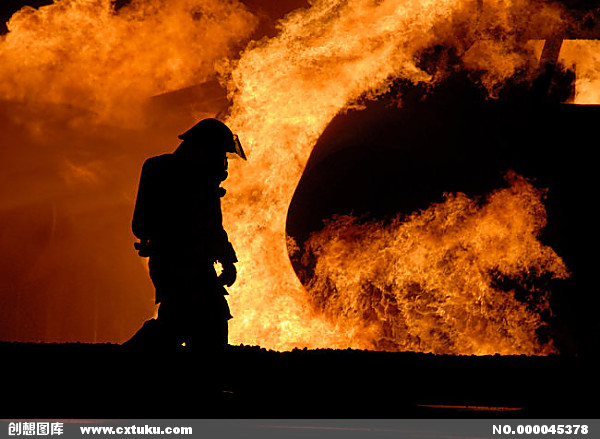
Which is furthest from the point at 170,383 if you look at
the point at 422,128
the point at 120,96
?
the point at 120,96

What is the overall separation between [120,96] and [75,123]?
699mm

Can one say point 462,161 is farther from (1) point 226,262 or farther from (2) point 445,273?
(1) point 226,262

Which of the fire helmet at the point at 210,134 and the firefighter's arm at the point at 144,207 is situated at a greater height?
the fire helmet at the point at 210,134

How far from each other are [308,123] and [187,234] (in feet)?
10.3

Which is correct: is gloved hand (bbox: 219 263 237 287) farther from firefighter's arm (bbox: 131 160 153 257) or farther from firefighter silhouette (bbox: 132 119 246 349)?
firefighter's arm (bbox: 131 160 153 257)

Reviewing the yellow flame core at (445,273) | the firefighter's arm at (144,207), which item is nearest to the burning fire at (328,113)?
the yellow flame core at (445,273)

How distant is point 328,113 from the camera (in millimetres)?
5867

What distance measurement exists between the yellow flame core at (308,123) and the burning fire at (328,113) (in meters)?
0.01

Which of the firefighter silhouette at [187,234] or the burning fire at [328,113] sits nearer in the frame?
the firefighter silhouette at [187,234]

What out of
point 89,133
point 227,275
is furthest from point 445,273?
point 89,133

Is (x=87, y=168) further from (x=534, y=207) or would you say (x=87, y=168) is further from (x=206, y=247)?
(x=534, y=207)

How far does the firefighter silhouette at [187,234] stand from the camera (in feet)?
10.1

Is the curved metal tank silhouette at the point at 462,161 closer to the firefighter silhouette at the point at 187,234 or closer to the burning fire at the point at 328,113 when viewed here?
the burning fire at the point at 328,113

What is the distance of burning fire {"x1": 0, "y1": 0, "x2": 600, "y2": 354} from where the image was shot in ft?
17.5
